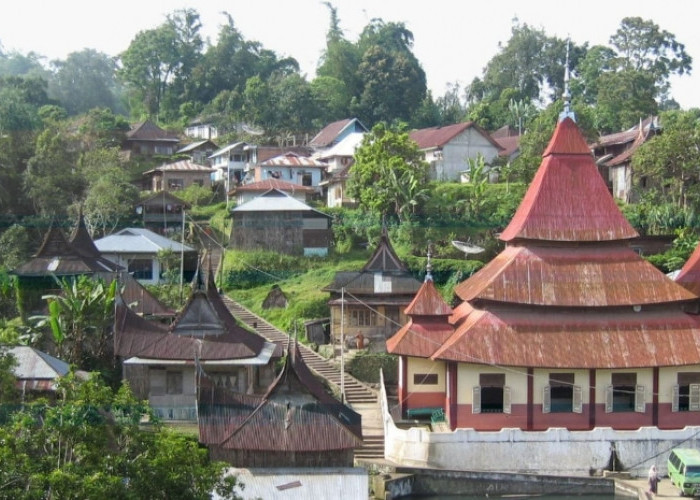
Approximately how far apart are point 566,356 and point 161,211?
103 feet

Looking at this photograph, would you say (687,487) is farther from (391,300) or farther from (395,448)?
(391,300)

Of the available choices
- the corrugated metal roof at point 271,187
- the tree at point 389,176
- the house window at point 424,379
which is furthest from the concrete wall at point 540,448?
the corrugated metal roof at point 271,187

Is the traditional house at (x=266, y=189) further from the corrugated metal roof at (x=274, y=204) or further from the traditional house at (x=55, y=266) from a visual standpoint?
the traditional house at (x=55, y=266)

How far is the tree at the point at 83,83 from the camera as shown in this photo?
340 ft

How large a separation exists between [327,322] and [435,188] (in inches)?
537

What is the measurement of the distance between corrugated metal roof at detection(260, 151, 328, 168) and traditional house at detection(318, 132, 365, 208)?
1043 mm

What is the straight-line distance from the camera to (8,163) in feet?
187

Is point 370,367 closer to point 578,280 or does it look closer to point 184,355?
point 184,355

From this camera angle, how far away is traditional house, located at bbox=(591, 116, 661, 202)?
176 feet

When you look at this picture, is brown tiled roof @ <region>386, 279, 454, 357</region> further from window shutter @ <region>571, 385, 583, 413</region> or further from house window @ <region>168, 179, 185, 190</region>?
house window @ <region>168, 179, 185, 190</region>

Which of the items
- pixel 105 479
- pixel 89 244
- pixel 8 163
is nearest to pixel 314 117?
pixel 8 163

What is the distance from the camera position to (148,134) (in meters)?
70.2

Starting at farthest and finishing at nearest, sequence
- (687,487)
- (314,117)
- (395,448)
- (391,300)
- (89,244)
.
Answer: (314,117)
(89,244)
(391,300)
(395,448)
(687,487)

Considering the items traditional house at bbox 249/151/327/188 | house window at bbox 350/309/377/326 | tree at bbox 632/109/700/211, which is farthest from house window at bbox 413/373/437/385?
traditional house at bbox 249/151/327/188
